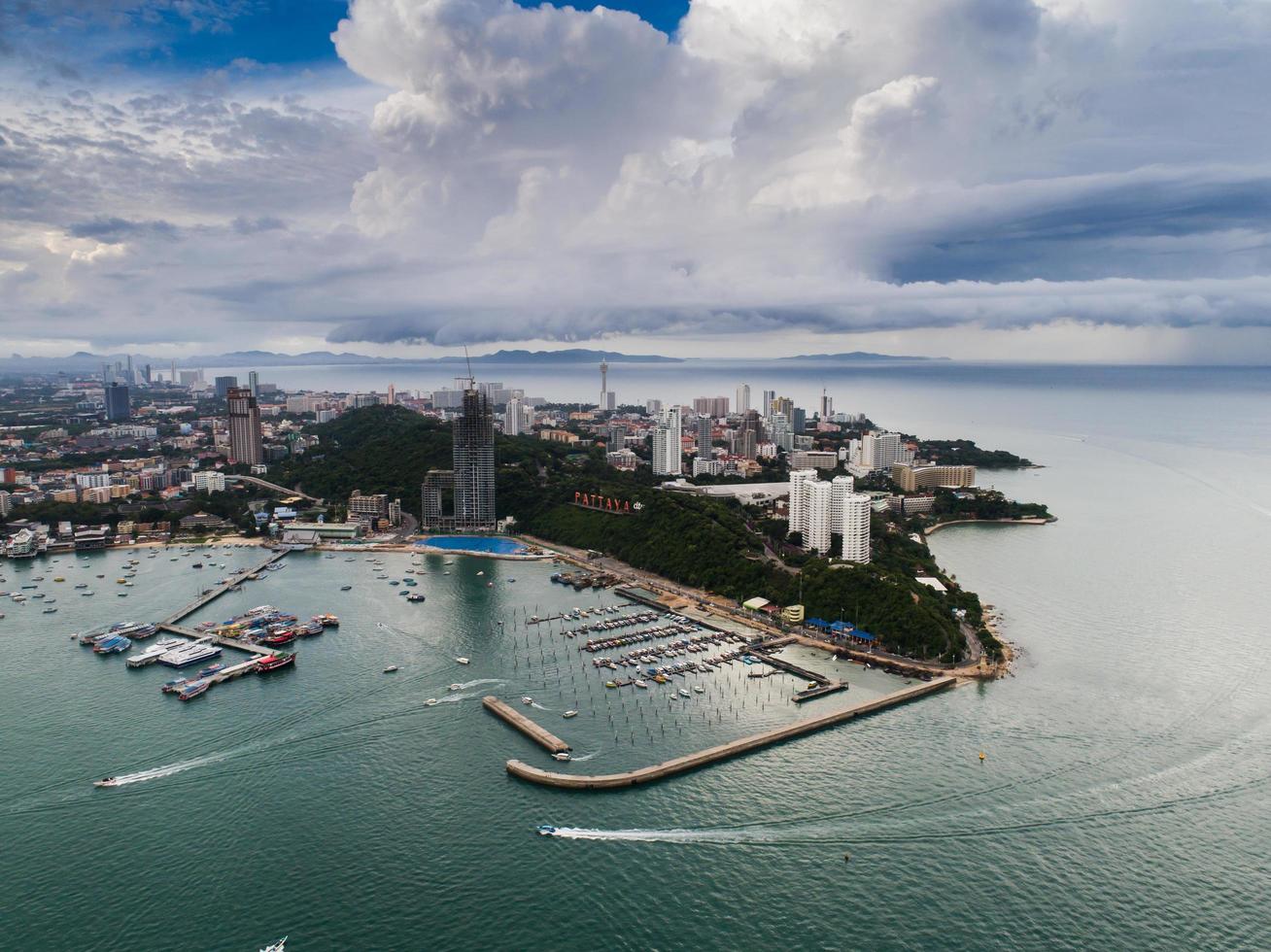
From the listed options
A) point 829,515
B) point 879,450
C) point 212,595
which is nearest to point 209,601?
point 212,595

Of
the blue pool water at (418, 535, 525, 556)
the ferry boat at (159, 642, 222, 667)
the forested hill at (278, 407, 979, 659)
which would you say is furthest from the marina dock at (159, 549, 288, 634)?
the forested hill at (278, 407, 979, 659)

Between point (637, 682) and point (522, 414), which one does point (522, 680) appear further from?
point (522, 414)

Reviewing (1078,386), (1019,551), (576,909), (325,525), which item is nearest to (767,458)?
(1019,551)

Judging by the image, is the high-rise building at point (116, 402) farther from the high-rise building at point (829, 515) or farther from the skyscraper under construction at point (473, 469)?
the high-rise building at point (829, 515)

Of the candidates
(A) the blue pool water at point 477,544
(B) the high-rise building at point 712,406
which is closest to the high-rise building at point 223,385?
(B) the high-rise building at point 712,406

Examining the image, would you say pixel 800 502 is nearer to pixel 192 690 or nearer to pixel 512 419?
pixel 192 690
